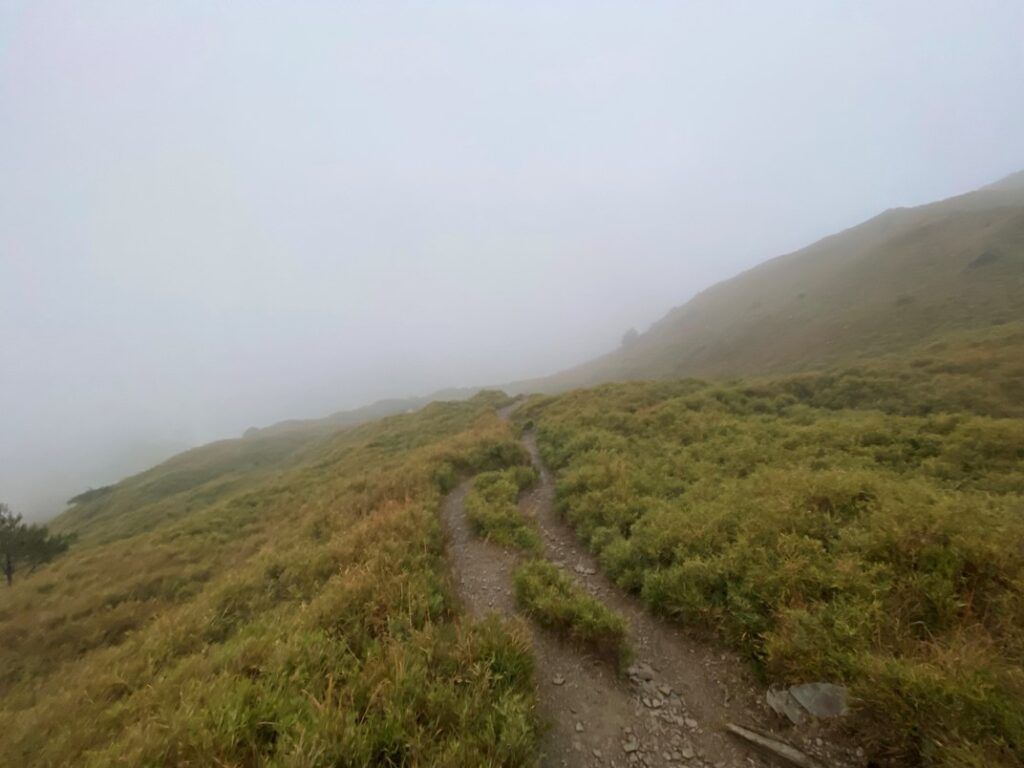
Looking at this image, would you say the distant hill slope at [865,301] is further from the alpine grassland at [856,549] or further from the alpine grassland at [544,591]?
the alpine grassland at [544,591]

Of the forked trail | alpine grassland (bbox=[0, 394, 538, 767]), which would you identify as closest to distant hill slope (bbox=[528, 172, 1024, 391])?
the forked trail

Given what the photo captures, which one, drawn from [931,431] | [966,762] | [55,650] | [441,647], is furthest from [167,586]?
[931,431]

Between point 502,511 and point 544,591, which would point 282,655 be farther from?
point 502,511

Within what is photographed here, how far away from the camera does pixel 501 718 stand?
458cm

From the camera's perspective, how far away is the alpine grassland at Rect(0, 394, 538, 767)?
428 centimetres

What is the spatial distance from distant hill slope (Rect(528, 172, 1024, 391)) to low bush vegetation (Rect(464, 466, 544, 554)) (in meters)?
34.8

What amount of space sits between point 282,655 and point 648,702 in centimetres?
531

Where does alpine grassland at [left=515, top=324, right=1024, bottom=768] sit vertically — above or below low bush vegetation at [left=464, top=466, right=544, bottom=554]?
below

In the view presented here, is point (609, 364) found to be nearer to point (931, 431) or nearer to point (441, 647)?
point (931, 431)

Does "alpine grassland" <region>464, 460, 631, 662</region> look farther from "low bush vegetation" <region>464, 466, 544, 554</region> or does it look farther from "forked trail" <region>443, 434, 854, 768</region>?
"forked trail" <region>443, 434, 854, 768</region>

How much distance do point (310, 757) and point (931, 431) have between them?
19.0 meters

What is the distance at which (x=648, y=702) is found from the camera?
222 inches

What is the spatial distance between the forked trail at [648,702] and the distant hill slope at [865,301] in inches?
1495

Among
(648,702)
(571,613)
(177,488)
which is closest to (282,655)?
(571,613)
